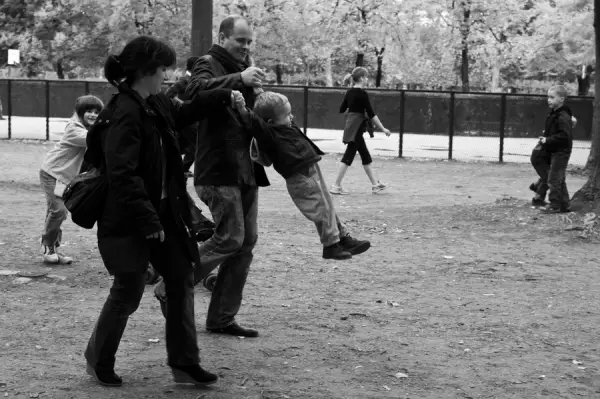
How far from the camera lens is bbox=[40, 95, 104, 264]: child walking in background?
7.65 metres

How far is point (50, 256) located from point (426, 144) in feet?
53.7

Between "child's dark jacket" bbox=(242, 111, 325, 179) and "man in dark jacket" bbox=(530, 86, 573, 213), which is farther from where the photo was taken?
"man in dark jacket" bbox=(530, 86, 573, 213)

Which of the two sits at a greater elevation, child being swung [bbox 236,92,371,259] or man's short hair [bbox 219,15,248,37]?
man's short hair [bbox 219,15,248,37]

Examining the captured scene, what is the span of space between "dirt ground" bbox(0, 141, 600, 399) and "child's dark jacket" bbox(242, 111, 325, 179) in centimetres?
108

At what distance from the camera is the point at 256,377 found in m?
5.21

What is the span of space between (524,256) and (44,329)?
4.83 meters

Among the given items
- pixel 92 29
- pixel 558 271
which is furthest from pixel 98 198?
pixel 92 29

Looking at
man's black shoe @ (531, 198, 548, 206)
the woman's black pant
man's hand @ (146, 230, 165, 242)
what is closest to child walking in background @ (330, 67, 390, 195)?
man's black shoe @ (531, 198, 548, 206)

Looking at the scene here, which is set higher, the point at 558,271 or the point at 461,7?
the point at 461,7

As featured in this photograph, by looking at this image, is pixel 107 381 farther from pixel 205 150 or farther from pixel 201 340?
pixel 205 150

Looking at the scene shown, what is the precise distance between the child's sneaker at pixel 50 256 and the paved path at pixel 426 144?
13.8 m

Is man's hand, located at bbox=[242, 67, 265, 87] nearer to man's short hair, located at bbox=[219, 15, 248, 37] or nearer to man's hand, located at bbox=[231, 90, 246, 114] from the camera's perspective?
man's hand, located at bbox=[231, 90, 246, 114]

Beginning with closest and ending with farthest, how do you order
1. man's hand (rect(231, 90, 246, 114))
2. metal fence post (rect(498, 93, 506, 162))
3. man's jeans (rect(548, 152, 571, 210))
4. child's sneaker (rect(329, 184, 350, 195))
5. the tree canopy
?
man's hand (rect(231, 90, 246, 114)) → man's jeans (rect(548, 152, 571, 210)) → child's sneaker (rect(329, 184, 350, 195)) → metal fence post (rect(498, 93, 506, 162)) → the tree canopy

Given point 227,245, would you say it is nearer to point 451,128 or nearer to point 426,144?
point 451,128
